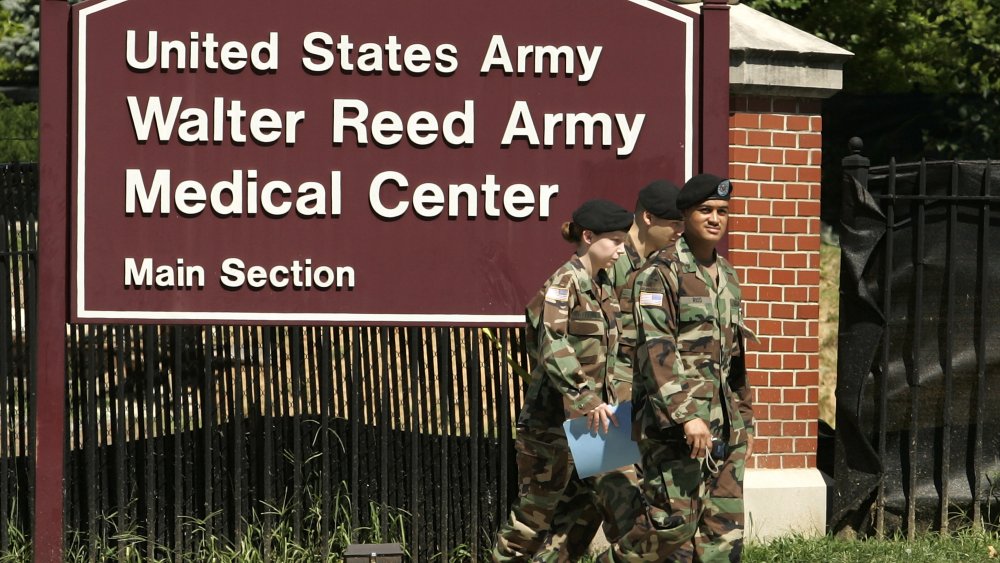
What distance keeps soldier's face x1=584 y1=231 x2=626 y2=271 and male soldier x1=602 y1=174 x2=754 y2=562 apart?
0.28m

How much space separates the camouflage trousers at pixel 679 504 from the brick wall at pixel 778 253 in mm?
1541

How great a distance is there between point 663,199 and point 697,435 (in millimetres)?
1186

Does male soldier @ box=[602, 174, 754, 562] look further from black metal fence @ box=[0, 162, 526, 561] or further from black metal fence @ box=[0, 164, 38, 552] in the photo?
black metal fence @ box=[0, 164, 38, 552]

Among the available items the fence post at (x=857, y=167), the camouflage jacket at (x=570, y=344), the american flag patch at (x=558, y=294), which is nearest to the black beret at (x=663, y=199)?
the camouflage jacket at (x=570, y=344)

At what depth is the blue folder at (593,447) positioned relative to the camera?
5.08m

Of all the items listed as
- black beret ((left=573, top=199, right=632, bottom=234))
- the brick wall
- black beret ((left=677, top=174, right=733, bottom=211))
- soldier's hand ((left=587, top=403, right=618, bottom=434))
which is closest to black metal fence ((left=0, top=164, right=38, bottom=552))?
black beret ((left=573, top=199, right=632, bottom=234))

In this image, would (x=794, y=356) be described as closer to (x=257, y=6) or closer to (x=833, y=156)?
(x=257, y=6)

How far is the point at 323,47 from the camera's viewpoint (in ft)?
19.3

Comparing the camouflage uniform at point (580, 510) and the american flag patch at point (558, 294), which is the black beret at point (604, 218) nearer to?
the american flag patch at point (558, 294)

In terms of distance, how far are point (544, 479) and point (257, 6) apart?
2.43 meters

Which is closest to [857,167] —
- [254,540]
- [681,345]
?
[681,345]

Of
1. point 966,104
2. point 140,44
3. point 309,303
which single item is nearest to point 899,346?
point 309,303

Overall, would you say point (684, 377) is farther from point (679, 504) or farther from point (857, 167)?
point (857, 167)

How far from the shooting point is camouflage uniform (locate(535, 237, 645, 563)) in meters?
5.49
